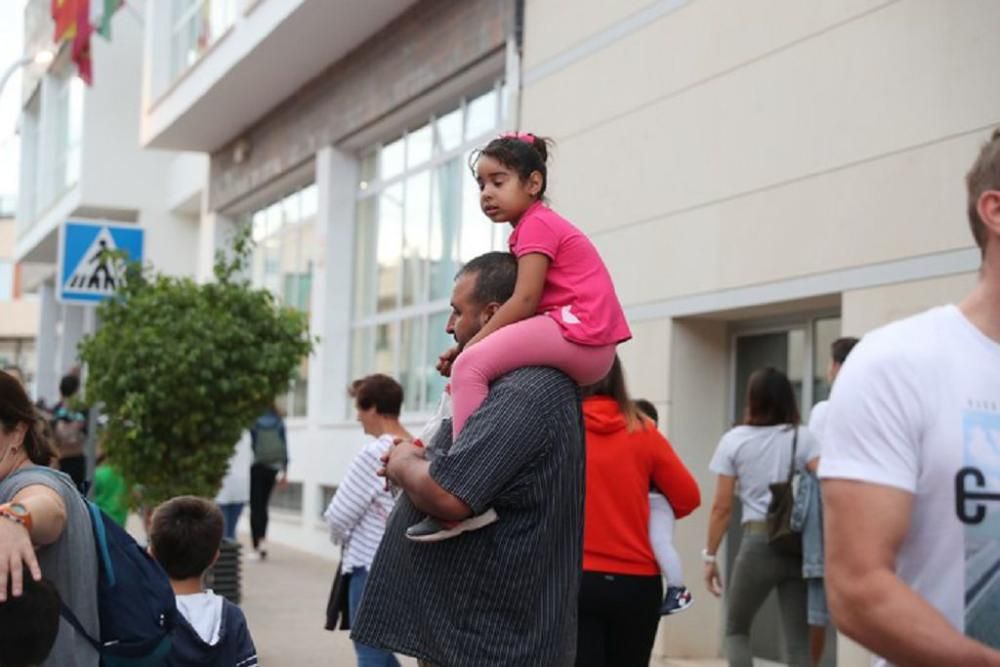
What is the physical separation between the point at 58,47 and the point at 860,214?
26148 mm

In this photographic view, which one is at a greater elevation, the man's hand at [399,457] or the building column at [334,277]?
the building column at [334,277]

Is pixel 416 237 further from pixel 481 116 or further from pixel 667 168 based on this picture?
pixel 667 168

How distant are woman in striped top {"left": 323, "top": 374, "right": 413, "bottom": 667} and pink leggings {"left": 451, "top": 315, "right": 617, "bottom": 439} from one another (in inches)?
121

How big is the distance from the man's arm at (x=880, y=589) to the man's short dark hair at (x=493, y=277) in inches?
65.3

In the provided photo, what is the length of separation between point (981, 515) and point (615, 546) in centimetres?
357

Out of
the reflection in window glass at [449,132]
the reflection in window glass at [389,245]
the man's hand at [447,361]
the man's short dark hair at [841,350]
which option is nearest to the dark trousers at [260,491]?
the reflection in window glass at [389,245]

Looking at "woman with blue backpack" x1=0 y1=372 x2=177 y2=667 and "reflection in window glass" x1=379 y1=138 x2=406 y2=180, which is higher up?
"reflection in window glass" x1=379 y1=138 x2=406 y2=180

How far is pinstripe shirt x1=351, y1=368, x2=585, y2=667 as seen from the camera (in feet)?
11.8

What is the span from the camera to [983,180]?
2.43 meters

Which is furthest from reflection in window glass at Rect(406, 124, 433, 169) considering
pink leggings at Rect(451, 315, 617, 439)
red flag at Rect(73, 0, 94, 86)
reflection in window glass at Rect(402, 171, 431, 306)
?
pink leggings at Rect(451, 315, 617, 439)

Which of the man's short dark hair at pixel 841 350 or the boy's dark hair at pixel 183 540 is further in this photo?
the man's short dark hair at pixel 841 350

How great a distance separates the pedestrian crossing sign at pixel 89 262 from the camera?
11.9 m

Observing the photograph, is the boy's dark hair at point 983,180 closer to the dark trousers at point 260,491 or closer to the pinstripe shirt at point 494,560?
the pinstripe shirt at point 494,560

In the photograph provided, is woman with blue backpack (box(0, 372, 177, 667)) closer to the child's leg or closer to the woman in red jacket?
the woman in red jacket
